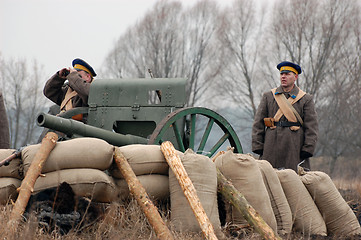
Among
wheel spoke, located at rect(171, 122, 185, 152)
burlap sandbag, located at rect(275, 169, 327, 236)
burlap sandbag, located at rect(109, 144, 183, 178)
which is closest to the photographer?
burlap sandbag, located at rect(109, 144, 183, 178)

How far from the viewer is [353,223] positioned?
5.12 m

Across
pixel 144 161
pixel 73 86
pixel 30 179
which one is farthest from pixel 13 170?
pixel 73 86

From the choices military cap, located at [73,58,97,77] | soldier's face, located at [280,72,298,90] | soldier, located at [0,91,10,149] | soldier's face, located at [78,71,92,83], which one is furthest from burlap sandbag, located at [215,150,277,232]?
military cap, located at [73,58,97,77]

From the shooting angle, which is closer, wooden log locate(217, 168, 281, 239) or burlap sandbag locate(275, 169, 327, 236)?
wooden log locate(217, 168, 281, 239)

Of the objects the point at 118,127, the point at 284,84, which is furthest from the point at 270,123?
the point at 118,127

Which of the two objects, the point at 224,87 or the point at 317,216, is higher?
the point at 317,216

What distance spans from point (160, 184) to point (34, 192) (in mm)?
941

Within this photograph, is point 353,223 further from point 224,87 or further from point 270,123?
point 224,87

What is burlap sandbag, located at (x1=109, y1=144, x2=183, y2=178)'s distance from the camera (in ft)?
14.3

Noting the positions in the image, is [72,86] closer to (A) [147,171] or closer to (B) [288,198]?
(A) [147,171]

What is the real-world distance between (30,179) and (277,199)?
6.57ft

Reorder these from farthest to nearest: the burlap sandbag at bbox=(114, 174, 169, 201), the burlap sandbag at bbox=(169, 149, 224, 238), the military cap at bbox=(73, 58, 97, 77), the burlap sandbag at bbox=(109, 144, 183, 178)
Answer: the military cap at bbox=(73, 58, 97, 77) < the burlap sandbag at bbox=(109, 144, 183, 178) < the burlap sandbag at bbox=(114, 174, 169, 201) < the burlap sandbag at bbox=(169, 149, 224, 238)

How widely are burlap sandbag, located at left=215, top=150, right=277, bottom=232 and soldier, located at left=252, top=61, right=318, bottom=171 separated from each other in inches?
85.0

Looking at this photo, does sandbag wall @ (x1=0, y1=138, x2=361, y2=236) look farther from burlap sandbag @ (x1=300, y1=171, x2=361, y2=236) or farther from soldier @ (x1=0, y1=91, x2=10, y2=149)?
soldier @ (x1=0, y1=91, x2=10, y2=149)
